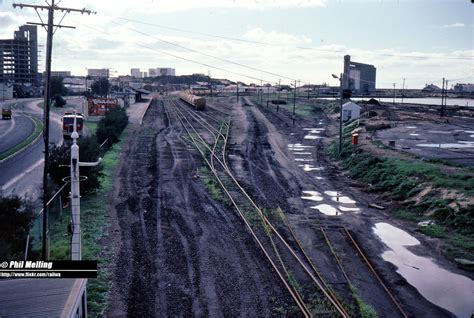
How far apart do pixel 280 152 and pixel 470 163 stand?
619 inches

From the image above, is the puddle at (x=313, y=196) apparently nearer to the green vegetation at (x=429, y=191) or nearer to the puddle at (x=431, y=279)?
the green vegetation at (x=429, y=191)

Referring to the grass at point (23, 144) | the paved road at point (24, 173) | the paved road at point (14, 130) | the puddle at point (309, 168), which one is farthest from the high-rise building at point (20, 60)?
the puddle at point (309, 168)

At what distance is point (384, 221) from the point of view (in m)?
23.5

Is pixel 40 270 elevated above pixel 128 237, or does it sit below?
above

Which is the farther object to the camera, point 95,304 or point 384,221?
point 384,221

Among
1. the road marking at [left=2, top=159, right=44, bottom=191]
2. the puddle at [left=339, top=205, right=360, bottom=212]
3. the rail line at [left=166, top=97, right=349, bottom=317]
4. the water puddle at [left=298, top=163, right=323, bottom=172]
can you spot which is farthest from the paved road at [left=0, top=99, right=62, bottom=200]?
the water puddle at [left=298, top=163, right=323, bottom=172]

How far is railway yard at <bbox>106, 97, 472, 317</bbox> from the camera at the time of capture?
46.7 feet

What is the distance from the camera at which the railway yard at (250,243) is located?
14.2m

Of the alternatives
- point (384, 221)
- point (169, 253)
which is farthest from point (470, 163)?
point (169, 253)

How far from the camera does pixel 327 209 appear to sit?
25062mm

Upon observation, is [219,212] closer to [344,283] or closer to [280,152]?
[344,283]

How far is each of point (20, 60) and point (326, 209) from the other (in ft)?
584

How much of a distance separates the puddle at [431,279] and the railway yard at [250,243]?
0.56ft

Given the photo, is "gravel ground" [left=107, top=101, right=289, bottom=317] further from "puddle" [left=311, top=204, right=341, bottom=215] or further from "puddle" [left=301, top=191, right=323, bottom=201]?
"puddle" [left=301, top=191, right=323, bottom=201]
